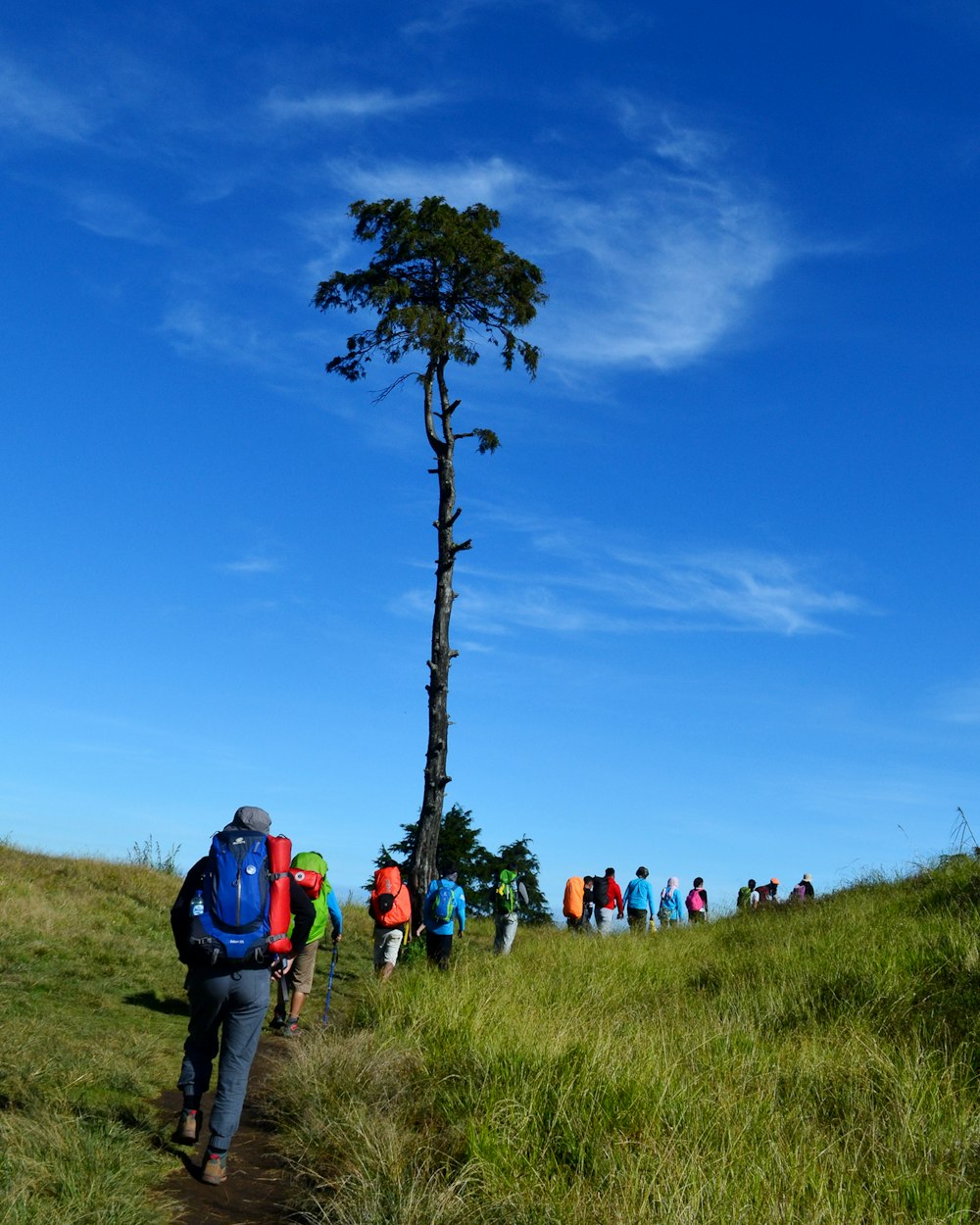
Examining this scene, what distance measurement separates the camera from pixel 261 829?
7242mm

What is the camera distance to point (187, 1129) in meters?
7.14

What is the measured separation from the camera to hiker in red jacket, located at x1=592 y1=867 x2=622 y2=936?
22094 millimetres

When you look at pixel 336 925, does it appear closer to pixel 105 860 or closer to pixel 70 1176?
pixel 70 1176

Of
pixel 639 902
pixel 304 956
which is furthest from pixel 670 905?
pixel 304 956

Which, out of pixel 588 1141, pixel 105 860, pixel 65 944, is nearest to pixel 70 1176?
pixel 588 1141

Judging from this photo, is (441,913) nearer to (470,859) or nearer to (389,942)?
(389,942)

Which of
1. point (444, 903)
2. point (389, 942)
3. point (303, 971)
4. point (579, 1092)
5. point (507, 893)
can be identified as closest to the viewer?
point (579, 1092)

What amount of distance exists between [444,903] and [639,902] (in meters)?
9.59

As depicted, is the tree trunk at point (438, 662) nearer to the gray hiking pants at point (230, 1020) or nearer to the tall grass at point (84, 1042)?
the tall grass at point (84, 1042)

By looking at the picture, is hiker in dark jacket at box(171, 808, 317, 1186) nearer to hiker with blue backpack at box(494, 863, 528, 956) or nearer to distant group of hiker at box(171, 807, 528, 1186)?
distant group of hiker at box(171, 807, 528, 1186)

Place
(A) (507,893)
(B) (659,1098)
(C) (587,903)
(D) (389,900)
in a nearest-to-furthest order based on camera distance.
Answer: (B) (659,1098), (D) (389,900), (A) (507,893), (C) (587,903)

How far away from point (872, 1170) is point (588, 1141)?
1458 millimetres

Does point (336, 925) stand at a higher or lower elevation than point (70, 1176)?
higher

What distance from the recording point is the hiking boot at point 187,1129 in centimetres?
714
